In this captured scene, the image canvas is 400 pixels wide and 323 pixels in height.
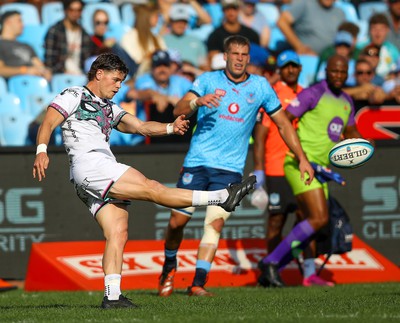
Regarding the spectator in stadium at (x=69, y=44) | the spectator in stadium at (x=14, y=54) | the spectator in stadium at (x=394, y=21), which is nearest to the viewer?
the spectator in stadium at (x=14, y=54)

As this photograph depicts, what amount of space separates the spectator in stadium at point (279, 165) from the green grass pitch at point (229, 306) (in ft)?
3.68

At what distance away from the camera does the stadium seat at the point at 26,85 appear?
15507 millimetres

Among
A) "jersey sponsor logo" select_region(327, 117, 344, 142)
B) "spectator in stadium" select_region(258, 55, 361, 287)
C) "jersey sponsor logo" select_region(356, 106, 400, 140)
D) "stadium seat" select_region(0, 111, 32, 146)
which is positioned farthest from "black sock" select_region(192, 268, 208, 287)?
"stadium seat" select_region(0, 111, 32, 146)

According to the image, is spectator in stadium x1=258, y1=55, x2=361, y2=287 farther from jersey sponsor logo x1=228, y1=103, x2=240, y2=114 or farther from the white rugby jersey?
the white rugby jersey

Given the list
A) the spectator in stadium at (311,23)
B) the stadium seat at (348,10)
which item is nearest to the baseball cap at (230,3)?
the spectator in stadium at (311,23)

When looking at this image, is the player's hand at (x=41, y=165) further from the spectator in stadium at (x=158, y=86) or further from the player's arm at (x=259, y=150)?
the spectator in stadium at (x=158, y=86)

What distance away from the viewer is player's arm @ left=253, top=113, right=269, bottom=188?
11.2 m

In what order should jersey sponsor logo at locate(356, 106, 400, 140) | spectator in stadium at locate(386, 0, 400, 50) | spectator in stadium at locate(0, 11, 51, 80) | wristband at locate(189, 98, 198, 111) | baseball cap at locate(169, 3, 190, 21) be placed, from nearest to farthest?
wristband at locate(189, 98, 198, 111), jersey sponsor logo at locate(356, 106, 400, 140), spectator in stadium at locate(0, 11, 51, 80), baseball cap at locate(169, 3, 190, 21), spectator in stadium at locate(386, 0, 400, 50)

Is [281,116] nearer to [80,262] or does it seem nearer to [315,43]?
[80,262]

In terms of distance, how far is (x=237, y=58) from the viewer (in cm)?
986

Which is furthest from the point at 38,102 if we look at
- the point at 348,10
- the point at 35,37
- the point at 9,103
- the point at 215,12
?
the point at 348,10

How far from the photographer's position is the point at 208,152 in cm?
992

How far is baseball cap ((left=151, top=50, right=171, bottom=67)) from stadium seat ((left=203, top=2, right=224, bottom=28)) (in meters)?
3.23

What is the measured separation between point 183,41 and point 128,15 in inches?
54.1
